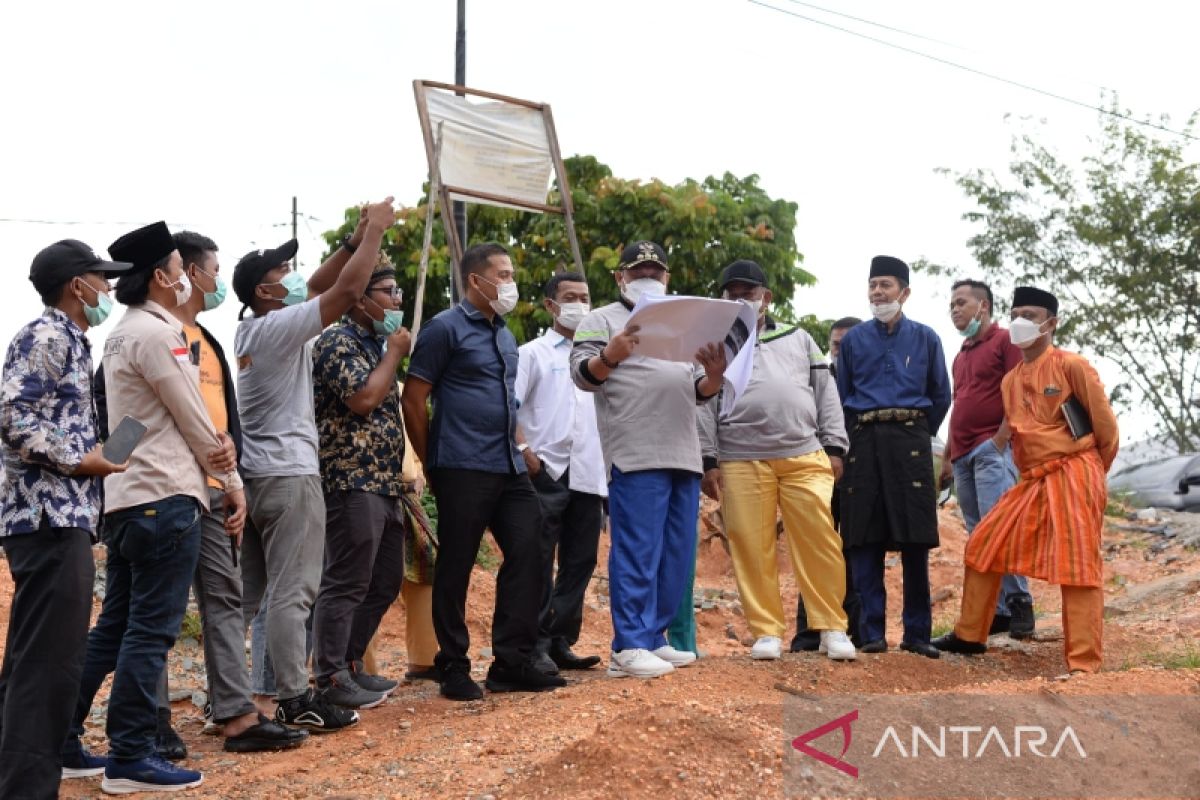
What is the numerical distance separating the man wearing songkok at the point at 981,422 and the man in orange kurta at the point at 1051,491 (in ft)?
2.06

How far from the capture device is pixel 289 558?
5.27m

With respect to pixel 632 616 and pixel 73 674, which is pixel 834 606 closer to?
pixel 632 616

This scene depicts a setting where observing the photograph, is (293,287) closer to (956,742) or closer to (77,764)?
(77,764)

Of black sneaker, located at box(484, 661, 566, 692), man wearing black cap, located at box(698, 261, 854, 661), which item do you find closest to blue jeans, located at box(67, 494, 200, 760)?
black sneaker, located at box(484, 661, 566, 692)

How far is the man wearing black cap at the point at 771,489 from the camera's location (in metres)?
6.57

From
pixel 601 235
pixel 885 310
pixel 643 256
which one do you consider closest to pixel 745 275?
pixel 643 256

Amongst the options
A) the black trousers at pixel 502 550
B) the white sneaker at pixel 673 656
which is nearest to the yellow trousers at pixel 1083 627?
the white sneaker at pixel 673 656

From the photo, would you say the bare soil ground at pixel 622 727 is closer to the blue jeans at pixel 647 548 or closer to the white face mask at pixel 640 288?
the blue jeans at pixel 647 548

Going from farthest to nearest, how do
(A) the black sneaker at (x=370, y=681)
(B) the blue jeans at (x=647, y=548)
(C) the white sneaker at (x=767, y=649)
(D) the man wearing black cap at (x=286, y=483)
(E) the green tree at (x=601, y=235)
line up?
(E) the green tree at (x=601, y=235) → (C) the white sneaker at (x=767, y=649) → (A) the black sneaker at (x=370, y=681) → (B) the blue jeans at (x=647, y=548) → (D) the man wearing black cap at (x=286, y=483)

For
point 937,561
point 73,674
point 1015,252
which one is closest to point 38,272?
point 73,674

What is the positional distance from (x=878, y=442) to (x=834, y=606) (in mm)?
941

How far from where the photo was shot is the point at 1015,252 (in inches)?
943

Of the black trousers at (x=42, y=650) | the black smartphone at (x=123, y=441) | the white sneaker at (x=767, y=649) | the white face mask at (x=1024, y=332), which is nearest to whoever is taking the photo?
the black trousers at (x=42, y=650)

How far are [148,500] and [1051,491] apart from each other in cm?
430
